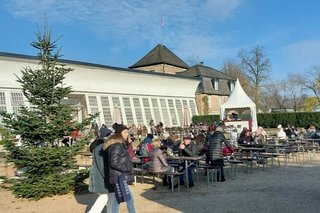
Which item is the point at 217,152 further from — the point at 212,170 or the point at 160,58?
the point at 160,58

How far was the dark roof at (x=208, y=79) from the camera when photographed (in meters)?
47.8

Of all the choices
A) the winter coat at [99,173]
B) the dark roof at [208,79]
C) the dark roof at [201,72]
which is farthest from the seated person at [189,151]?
the dark roof at [201,72]

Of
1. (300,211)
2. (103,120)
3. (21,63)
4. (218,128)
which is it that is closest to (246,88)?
(103,120)

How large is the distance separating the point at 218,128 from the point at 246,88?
5945cm

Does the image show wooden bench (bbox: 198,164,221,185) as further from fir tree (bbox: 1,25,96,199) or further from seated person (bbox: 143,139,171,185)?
fir tree (bbox: 1,25,96,199)

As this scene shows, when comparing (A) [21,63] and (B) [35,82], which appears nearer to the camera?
(B) [35,82]

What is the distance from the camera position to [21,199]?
9773mm

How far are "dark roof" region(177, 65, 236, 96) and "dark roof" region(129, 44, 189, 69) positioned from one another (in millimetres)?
5952

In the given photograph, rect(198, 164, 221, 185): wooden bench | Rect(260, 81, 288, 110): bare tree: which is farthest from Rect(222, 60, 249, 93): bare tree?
Rect(198, 164, 221, 185): wooden bench

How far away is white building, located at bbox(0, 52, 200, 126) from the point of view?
2583 centimetres

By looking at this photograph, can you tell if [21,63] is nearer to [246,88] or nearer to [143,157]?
[143,157]

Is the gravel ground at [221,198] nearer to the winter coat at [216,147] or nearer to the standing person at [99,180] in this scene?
the winter coat at [216,147]

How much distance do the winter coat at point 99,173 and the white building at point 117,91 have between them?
65.1 ft

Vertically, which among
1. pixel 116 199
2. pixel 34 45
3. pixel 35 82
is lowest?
pixel 116 199
